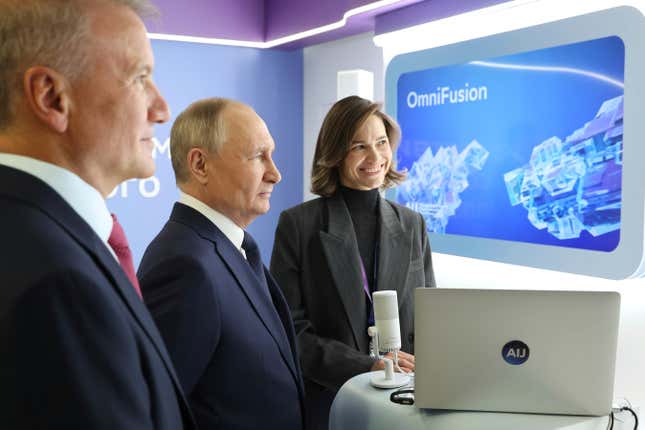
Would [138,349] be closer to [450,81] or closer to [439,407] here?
[439,407]

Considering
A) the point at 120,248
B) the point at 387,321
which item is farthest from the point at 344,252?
the point at 120,248

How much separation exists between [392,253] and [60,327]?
6.13 ft

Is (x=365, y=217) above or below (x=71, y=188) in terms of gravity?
below

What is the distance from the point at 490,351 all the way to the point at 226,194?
812 millimetres

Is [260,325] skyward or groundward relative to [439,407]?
skyward

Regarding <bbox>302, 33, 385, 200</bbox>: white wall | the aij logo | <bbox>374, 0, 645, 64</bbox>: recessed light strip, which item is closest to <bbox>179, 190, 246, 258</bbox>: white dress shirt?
the aij logo

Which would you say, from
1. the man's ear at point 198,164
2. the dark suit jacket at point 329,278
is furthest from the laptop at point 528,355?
the dark suit jacket at point 329,278

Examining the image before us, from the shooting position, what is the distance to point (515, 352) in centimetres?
152

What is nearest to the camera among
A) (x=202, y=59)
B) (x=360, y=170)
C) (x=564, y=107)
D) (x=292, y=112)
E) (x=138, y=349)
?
(x=138, y=349)

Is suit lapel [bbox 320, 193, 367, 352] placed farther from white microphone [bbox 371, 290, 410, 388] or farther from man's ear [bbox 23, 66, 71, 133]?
man's ear [bbox 23, 66, 71, 133]

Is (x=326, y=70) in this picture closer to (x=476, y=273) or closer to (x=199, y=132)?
(x=476, y=273)

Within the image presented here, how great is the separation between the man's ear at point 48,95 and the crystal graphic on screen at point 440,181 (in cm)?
298

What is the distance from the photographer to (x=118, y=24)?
1066mm

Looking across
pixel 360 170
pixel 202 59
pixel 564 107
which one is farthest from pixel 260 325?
pixel 202 59
